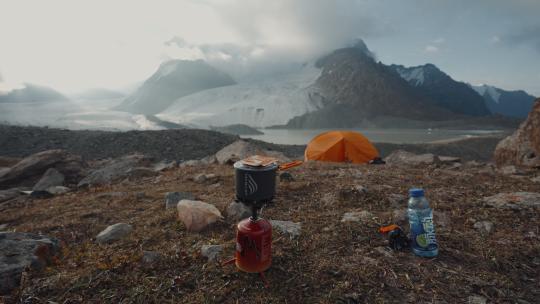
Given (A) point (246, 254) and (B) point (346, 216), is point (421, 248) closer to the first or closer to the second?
(B) point (346, 216)

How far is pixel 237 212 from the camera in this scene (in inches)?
167

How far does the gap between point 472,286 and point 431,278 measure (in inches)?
12.8

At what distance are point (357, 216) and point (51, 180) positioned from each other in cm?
812

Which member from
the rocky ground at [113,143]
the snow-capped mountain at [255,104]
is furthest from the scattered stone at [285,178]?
the snow-capped mountain at [255,104]

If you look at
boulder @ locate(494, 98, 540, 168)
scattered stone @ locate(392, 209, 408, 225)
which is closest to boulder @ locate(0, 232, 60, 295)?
scattered stone @ locate(392, 209, 408, 225)

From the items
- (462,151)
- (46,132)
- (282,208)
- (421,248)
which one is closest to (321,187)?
(282,208)

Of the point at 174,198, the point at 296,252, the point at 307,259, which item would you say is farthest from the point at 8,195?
the point at 307,259

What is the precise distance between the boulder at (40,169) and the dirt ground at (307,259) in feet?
14.0

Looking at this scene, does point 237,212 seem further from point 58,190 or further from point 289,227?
point 58,190

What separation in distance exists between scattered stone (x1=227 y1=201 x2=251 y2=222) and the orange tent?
810 centimetres

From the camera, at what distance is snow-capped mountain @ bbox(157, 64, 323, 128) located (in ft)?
301

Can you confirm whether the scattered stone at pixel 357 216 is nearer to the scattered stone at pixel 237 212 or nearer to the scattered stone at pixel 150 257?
the scattered stone at pixel 237 212

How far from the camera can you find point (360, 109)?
134 meters

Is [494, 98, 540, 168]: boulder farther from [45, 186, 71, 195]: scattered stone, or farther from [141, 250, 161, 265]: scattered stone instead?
[45, 186, 71, 195]: scattered stone
